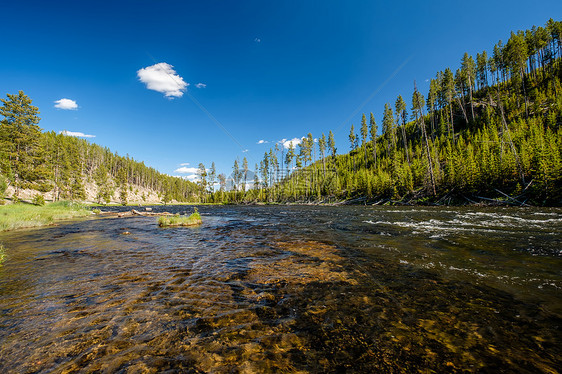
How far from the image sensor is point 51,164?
57344 millimetres

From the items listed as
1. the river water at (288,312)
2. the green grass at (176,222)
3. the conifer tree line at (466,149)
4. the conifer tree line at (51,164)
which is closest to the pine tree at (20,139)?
the conifer tree line at (51,164)

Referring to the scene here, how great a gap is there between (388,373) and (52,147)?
114 meters

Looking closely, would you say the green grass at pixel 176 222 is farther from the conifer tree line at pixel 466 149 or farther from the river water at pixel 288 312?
the conifer tree line at pixel 466 149

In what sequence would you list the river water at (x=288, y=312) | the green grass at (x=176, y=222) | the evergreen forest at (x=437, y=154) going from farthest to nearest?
the evergreen forest at (x=437, y=154) → the green grass at (x=176, y=222) → the river water at (x=288, y=312)

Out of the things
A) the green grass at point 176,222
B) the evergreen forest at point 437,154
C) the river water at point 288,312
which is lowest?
the river water at point 288,312

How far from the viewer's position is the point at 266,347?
138 inches

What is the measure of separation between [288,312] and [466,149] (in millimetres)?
60795

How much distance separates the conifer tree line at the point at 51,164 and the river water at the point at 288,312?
37821 millimetres

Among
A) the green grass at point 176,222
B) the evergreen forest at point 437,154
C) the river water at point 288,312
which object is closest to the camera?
the river water at point 288,312

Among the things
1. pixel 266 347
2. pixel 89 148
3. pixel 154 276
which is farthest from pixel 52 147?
pixel 266 347

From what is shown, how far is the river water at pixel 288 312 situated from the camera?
10.4ft

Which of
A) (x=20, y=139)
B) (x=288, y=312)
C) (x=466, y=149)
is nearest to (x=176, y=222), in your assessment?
(x=288, y=312)

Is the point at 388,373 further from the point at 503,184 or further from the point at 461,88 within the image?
the point at 461,88

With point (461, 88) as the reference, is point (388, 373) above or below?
below
